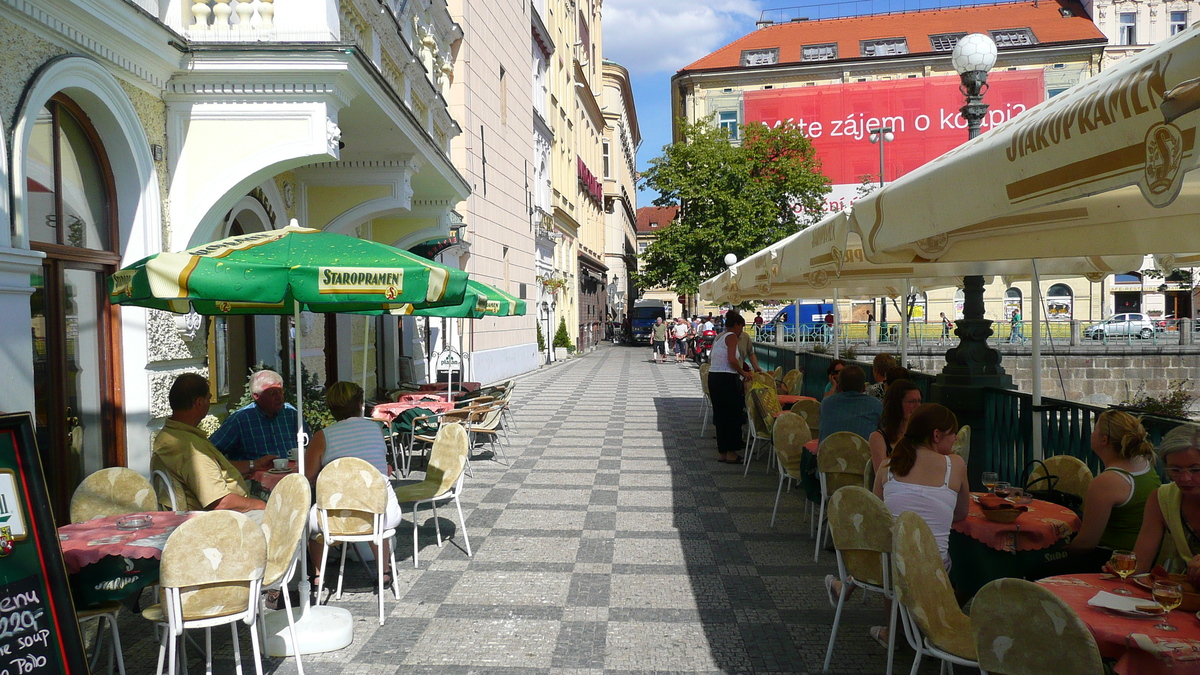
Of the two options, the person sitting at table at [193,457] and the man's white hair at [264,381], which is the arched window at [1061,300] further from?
the person sitting at table at [193,457]

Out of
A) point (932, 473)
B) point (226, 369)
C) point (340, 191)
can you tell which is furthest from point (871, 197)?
point (340, 191)

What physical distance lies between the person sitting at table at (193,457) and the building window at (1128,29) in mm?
59168

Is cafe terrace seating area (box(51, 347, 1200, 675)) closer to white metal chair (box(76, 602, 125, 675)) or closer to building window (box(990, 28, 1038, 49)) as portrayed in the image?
white metal chair (box(76, 602, 125, 675))

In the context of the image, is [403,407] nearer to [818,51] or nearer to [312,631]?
[312,631]

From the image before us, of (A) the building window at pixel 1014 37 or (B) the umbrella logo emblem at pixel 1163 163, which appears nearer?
(B) the umbrella logo emblem at pixel 1163 163

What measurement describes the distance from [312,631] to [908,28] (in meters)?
60.5

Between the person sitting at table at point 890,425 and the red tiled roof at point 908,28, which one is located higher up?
the red tiled roof at point 908,28

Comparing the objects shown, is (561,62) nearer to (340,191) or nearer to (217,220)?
(340,191)

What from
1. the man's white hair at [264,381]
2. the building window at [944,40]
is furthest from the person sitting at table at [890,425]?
the building window at [944,40]

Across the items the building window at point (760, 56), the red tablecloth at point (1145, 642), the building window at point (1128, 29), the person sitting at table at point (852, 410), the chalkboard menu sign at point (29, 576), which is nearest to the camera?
the red tablecloth at point (1145, 642)

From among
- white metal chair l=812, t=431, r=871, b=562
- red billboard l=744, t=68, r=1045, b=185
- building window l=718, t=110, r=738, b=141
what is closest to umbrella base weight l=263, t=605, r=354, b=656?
white metal chair l=812, t=431, r=871, b=562

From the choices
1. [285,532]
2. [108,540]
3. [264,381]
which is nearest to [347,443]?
[264,381]

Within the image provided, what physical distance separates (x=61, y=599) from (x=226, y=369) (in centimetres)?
561

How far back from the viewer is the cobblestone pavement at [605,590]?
412 centimetres
